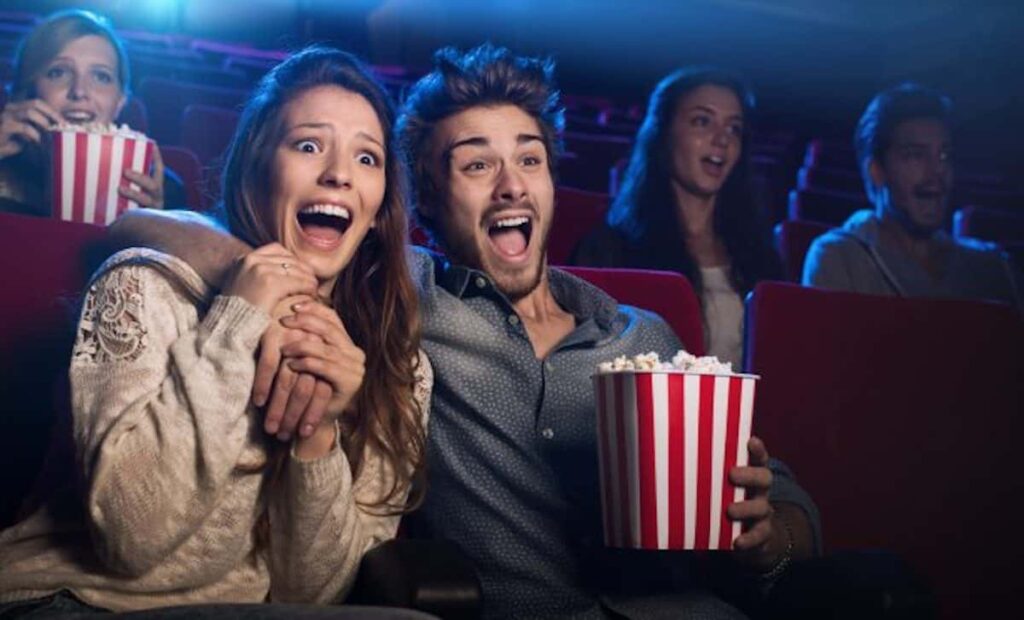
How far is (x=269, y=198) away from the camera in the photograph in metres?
1.18

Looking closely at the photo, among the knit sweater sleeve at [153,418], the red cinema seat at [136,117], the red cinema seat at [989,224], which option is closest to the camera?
the knit sweater sleeve at [153,418]

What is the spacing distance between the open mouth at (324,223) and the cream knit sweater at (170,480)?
165 mm

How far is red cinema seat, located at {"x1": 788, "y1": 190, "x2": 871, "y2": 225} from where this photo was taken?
3436 mm

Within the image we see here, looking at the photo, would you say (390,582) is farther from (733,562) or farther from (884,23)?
(884,23)

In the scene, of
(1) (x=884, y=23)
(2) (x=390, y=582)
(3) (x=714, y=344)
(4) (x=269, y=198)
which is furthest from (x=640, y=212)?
(1) (x=884, y=23)

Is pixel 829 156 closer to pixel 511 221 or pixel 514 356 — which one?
pixel 511 221

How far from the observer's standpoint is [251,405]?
1018 mm

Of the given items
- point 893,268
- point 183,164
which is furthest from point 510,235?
point 893,268

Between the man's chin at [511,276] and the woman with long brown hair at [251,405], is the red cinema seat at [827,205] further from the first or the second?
the woman with long brown hair at [251,405]

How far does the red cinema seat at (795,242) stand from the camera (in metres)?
2.47

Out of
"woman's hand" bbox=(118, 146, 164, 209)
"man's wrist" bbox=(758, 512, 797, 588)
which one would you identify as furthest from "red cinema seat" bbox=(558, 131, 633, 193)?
"man's wrist" bbox=(758, 512, 797, 588)

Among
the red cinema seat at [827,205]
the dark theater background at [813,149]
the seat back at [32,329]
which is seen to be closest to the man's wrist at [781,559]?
the dark theater background at [813,149]

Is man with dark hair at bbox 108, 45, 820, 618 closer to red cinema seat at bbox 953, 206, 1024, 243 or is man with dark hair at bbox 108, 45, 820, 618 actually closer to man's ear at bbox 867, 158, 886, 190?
man's ear at bbox 867, 158, 886, 190

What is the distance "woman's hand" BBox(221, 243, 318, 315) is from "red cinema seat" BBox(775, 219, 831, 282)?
1.61 m
